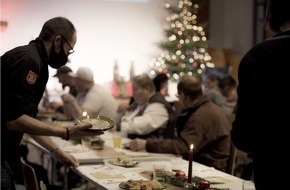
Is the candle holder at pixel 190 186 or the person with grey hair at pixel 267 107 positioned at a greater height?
the person with grey hair at pixel 267 107

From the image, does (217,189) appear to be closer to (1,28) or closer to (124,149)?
(124,149)

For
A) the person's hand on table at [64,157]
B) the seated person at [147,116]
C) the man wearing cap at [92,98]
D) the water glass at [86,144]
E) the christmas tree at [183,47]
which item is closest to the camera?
the person's hand on table at [64,157]

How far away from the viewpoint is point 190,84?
159 inches

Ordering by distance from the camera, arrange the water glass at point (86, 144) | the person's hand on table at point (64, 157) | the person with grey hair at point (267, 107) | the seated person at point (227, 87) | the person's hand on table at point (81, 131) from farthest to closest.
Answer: the seated person at point (227, 87) → the water glass at point (86, 144) → the person's hand on table at point (64, 157) → the person's hand on table at point (81, 131) → the person with grey hair at point (267, 107)

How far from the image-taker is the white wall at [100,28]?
31.1 ft

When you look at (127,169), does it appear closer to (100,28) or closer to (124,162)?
(124,162)

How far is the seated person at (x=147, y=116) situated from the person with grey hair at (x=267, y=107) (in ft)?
8.40

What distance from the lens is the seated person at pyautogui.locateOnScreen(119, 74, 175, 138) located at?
455 centimetres

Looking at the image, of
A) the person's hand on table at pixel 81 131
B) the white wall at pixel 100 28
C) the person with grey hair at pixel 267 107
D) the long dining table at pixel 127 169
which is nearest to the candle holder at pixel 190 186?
the long dining table at pixel 127 169

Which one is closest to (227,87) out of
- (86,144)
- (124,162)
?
(86,144)

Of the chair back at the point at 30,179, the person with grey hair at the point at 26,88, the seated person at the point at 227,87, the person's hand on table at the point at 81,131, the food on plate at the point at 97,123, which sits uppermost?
the person with grey hair at the point at 26,88

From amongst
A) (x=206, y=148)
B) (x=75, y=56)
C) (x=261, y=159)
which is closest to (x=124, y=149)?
(x=206, y=148)

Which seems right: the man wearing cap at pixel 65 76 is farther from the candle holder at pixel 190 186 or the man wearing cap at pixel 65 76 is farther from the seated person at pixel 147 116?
the candle holder at pixel 190 186

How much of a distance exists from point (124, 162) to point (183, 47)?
675 cm
